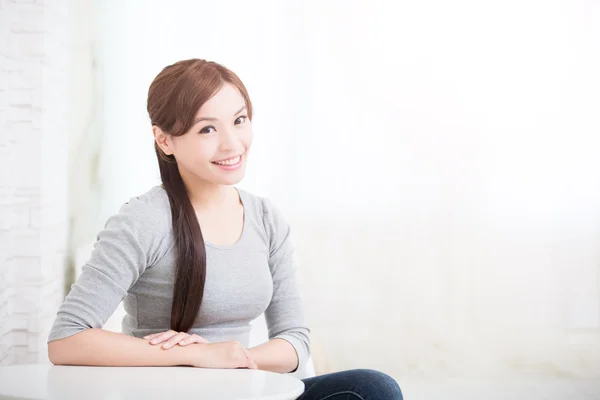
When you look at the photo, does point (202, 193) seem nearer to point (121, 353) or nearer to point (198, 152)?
point (198, 152)

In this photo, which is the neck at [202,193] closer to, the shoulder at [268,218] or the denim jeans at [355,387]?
the shoulder at [268,218]

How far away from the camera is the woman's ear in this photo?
5.21 ft

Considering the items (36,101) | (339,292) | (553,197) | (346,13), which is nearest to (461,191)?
(553,197)

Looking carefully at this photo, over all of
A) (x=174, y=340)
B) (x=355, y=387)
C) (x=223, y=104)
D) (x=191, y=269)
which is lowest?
(x=355, y=387)

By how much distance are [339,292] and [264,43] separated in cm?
103

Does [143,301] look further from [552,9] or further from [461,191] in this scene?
[552,9]

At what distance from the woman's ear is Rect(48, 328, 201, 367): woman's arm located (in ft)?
1.38

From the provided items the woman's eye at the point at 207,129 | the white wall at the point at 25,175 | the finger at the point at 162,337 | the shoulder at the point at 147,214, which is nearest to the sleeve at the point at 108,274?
the shoulder at the point at 147,214

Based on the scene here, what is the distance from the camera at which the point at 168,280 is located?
1536 mm

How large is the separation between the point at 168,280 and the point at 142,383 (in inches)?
14.5

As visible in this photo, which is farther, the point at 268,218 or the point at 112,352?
the point at 268,218

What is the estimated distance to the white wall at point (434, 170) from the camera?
2986 millimetres

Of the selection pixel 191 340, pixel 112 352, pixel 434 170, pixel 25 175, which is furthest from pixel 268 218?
pixel 434 170

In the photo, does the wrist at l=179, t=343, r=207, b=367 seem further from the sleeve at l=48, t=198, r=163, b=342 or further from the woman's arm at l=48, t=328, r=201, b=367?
the sleeve at l=48, t=198, r=163, b=342
